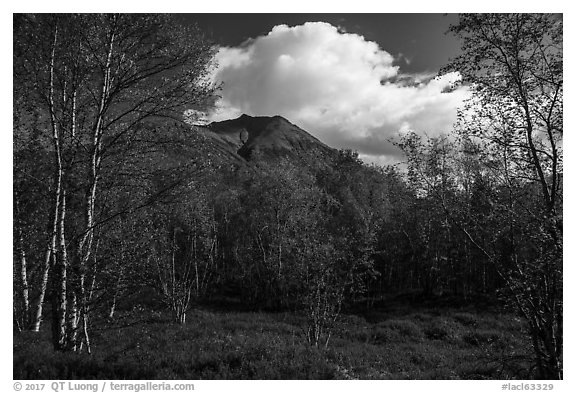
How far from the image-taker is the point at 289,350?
10.6m

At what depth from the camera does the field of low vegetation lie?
776 cm

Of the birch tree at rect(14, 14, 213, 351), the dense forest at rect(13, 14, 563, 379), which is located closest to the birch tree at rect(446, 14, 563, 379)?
the dense forest at rect(13, 14, 563, 379)

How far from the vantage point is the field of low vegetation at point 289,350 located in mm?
7758

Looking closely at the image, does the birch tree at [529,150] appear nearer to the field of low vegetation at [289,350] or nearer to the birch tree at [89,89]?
the field of low vegetation at [289,350]

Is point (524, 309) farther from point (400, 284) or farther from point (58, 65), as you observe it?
point (400, 284)

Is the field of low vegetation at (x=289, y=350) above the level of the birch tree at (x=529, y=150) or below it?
below

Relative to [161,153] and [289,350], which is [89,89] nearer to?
[161,153]

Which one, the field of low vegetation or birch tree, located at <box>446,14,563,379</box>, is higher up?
birch tree, located at <box>446,14,563,379</box>

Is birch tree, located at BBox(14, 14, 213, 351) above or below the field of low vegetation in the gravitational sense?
above

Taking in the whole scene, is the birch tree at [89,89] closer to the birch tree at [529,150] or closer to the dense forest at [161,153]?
the dense forest at [161,153]

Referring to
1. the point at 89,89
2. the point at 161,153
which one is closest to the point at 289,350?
the point at 161,153

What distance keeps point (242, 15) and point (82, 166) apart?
5.49m

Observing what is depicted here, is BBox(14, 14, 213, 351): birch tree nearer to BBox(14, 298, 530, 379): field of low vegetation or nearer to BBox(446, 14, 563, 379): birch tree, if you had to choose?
BBox(14, 298, 530, 379): field of low vegetation

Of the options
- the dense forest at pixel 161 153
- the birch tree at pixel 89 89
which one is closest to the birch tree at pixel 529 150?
the dense forest at pixel 161 153
